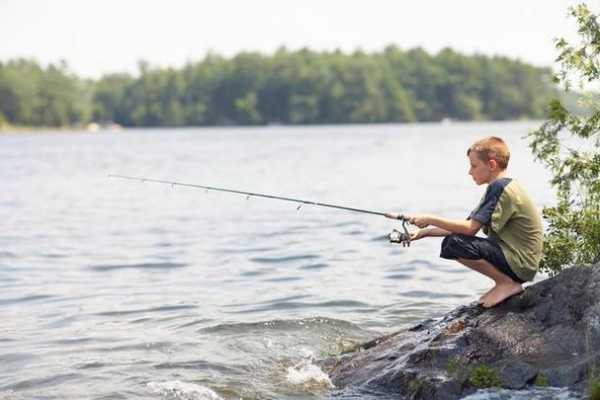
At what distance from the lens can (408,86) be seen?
516 feet

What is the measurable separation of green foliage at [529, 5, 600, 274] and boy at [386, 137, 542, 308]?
811mm

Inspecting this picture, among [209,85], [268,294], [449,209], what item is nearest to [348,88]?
[209,85]

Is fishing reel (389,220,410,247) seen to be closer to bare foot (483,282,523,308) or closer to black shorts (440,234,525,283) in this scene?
black shorts (440,234,525,283)

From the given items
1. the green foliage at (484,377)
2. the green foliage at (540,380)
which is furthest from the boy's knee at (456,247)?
the green foliage at (540,380)

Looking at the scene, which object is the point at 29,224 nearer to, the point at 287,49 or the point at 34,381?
the point at 34,381

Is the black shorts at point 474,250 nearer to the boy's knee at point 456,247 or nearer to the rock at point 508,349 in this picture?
the boy's knee at point 456,247

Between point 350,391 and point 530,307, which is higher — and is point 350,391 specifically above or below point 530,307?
below

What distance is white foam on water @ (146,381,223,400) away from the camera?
7.38m

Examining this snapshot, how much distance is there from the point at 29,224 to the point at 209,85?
13814cm

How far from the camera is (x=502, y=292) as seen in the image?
22.3 ft

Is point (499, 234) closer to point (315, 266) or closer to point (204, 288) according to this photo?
point (204, 288)

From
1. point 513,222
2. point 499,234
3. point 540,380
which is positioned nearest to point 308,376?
point 499,234

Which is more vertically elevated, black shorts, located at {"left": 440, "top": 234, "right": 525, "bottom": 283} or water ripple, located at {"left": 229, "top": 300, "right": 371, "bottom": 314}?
black shorts, located at {"left": 440, "top": 234, "right": 525, "bottom": 283}

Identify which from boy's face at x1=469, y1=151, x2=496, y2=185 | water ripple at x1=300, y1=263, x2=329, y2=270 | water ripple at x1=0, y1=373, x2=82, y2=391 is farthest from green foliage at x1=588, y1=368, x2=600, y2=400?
water ripple at x1=300, y1=263, x2=329, y2=270
